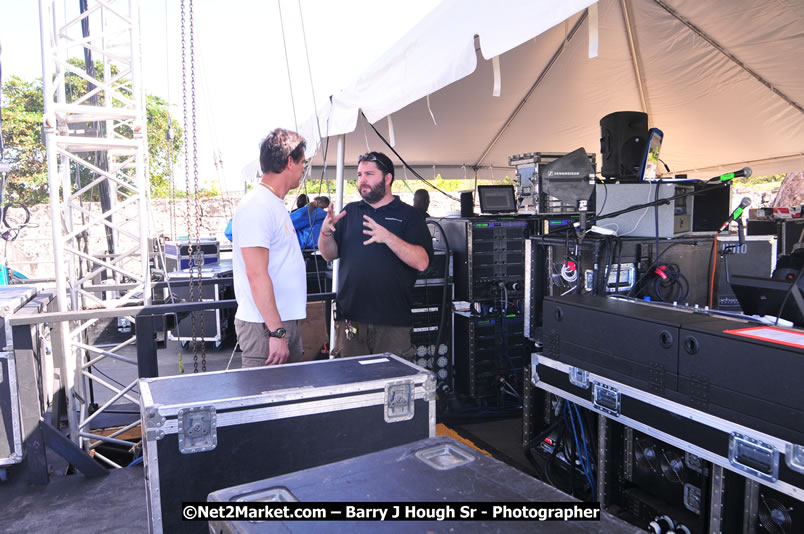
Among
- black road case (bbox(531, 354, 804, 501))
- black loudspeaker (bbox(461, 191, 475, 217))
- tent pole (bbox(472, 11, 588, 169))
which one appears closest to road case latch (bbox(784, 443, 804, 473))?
black road case (bbox(531, 354, 804, 501))

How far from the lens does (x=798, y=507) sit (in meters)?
1.66

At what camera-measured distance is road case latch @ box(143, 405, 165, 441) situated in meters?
1.68

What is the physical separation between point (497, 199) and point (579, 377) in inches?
102

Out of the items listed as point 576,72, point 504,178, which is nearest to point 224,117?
point 504,178

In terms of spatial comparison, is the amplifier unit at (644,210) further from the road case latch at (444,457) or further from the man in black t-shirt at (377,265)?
the road case latch at (444,457)

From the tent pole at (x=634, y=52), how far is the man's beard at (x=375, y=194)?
113 inches

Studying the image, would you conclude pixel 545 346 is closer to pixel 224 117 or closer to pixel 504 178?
pixel 504 178

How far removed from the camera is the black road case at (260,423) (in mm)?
1726

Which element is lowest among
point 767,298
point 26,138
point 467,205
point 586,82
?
point 767,298

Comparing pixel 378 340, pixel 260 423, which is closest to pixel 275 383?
pixel 260 423

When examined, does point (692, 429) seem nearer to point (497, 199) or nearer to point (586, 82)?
point (497, 199)

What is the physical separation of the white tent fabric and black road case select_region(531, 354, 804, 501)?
1610 mm

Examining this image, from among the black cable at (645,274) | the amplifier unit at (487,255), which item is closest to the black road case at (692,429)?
the black cable at (645,274)

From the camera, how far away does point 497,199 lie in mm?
4699
